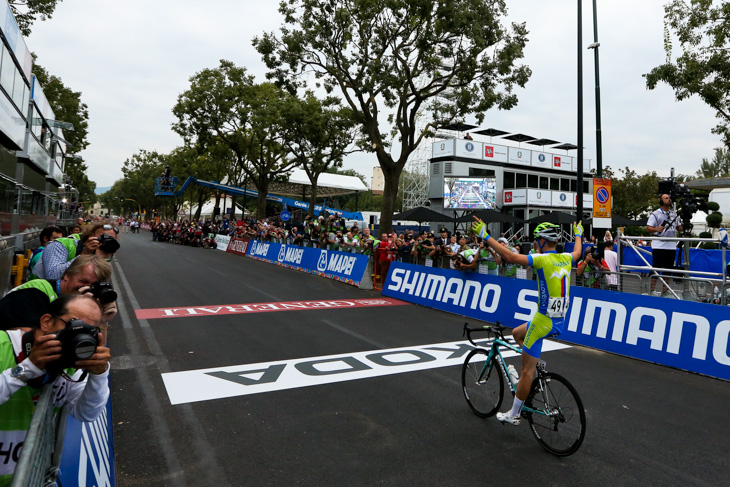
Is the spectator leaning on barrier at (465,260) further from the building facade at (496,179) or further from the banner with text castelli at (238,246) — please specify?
the building facade at (496,179)

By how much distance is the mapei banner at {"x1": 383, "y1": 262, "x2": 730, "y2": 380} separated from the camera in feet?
21.6

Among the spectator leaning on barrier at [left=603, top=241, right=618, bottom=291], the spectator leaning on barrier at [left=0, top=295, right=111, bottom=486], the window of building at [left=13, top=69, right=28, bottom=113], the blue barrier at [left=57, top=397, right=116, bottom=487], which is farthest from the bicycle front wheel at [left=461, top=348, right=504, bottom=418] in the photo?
the window of building at [left=13, top=69, right=28, bottom=113]

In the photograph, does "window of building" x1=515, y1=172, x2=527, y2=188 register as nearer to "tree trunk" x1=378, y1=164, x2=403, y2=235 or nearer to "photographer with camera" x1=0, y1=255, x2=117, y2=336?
"tree trunk" x1=378, y1=164, x2=403, y2=235

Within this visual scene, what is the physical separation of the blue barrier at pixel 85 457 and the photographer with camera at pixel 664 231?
371 inches

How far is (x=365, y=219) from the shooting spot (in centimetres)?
5762

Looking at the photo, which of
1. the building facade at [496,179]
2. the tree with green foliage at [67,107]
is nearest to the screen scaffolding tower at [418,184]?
the building facade at [496,179]

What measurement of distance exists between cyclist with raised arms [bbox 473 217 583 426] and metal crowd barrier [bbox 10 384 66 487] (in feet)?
11.8

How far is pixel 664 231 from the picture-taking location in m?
9.55

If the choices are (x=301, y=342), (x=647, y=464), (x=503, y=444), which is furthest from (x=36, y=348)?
(x=301, y=342)

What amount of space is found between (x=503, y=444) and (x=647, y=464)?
3.94ft

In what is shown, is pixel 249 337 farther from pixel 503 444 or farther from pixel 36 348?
pixel 36 348

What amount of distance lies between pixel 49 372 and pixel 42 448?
12.8 inches

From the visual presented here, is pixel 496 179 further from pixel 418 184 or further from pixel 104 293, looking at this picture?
pixel 104 293

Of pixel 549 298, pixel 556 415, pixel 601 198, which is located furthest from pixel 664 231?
pixel 556 415
